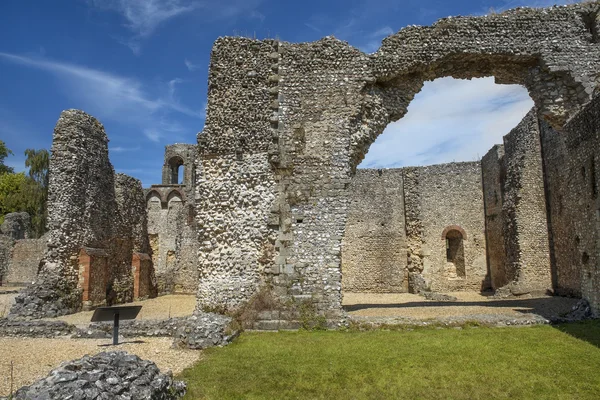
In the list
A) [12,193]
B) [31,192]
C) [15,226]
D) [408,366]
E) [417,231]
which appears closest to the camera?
[408,366]

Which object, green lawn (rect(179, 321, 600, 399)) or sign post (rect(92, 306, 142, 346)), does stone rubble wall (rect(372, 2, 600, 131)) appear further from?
sign post (rect(92, 306, 142, 346))

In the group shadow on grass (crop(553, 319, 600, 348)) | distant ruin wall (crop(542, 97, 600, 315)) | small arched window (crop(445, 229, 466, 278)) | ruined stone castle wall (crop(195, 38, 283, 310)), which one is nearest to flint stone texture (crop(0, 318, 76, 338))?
ruined stone castle wall (crop(195, 38, 283, 310))

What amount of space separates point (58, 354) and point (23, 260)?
2290 cm

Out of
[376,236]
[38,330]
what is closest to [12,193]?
[376,236]

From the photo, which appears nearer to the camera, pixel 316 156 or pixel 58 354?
pixel 58 354

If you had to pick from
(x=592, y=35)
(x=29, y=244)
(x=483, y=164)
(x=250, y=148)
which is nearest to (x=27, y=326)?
(x=250, y=148)

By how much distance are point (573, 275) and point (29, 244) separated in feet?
91.2

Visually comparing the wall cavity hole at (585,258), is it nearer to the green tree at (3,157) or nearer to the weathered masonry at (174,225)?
the weathered masonry at (174,225)

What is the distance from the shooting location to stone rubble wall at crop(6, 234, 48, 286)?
25.9 m

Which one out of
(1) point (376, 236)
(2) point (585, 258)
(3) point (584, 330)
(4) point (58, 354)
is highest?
(1) point (376, 236)

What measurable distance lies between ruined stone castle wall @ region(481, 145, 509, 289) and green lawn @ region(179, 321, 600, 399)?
1001cm

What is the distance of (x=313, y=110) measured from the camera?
33.1 feet

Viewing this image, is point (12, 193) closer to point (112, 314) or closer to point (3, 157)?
point (3, 157)

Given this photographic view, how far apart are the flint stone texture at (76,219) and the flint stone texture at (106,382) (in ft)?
28.8
